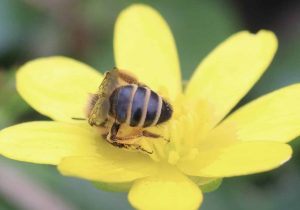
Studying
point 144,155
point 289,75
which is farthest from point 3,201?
Result: point 289,75

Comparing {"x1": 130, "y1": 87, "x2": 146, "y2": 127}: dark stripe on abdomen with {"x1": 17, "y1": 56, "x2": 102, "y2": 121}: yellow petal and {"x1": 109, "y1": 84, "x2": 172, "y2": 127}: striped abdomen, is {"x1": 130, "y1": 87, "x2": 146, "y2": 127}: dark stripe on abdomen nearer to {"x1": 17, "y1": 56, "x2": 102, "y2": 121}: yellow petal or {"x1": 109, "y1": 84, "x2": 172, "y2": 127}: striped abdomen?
{"x1": 109, "y1": 84, "x2": 172, "y2": 127}: striped abdomen

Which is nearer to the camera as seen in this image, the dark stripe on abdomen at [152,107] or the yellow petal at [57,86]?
the dark stripe on abdomen at [152,107]

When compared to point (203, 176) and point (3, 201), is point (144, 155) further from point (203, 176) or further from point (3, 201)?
point (3, 201)

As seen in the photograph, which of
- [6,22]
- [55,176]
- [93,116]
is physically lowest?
[55,176]

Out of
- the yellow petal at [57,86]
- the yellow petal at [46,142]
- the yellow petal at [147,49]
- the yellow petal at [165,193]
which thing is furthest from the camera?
the yellow petal at [147,49]

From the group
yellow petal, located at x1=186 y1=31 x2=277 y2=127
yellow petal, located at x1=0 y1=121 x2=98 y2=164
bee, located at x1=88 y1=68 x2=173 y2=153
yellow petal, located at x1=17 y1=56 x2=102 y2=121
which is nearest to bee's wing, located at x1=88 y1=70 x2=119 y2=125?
bee, located at x1=88 y1=68 x2=173 y2=153

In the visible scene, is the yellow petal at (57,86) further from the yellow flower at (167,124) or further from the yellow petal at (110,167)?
the yellow petal at (110,167)

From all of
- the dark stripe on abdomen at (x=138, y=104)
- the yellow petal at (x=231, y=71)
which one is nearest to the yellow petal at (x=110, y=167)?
the dark stripe on abdomen at (x=138, y=104)
